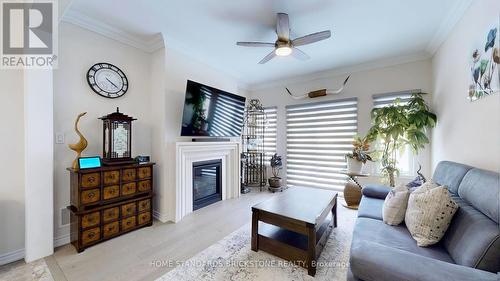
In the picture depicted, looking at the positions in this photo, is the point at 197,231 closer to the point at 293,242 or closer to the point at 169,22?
the point at 293,242

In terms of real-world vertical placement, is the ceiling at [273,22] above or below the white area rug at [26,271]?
above

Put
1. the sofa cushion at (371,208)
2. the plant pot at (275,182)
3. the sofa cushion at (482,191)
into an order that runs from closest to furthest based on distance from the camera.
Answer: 1. the sofa cushion at (482,191)
2. the sofa cushion at (371,208)
3. the plant pot at (275,182)

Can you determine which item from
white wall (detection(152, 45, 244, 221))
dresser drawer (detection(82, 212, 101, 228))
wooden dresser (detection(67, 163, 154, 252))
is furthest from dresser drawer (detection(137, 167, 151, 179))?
dresser drawer (detection(82, 212, 101, 228))

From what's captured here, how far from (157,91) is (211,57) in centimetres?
109

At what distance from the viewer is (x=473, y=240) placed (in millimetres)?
1099


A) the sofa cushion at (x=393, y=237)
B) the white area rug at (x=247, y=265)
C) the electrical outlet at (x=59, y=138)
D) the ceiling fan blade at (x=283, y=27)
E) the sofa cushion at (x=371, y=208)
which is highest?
the ceiling fan blade at (x=283, y=27)

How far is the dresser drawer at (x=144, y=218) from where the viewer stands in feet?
8.21

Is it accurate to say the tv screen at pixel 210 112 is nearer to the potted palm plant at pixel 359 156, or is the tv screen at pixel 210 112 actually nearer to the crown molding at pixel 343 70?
the crown molding at pixel 343 70

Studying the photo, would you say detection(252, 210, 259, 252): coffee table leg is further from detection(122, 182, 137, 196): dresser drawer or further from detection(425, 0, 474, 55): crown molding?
detection(425, 0, 474, 55): crown molding

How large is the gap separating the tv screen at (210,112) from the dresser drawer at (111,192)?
3.53 ft

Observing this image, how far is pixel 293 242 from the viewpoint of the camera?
197 centimetres

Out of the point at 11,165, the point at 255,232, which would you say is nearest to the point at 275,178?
the point at 255,232

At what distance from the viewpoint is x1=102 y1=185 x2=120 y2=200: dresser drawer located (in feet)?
7.18

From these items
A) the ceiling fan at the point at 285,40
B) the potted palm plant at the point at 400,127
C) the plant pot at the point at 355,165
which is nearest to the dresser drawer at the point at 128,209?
the ceiling fan at the point at 285,40
